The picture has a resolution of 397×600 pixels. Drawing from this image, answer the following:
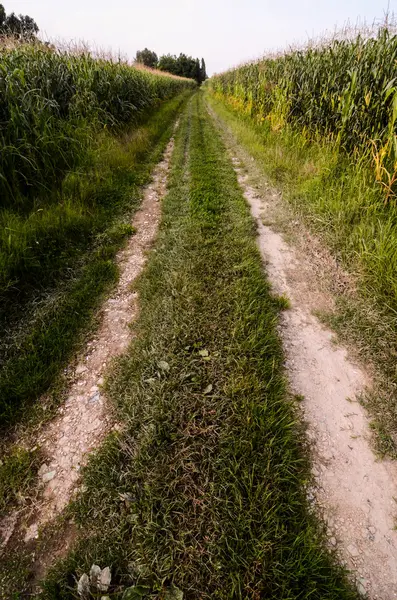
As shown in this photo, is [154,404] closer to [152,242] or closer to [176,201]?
[152,242]

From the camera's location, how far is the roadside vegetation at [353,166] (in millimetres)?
2748

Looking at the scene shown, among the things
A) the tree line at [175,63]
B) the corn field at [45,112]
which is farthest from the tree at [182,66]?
the corn field at [45,112]

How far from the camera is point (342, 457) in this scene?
1.98m

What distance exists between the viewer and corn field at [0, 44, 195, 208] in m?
4.23

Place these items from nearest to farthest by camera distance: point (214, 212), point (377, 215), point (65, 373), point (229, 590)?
1. point (229, 590)
2. point (65, 373)
3. point (377, 215)
4. point (214, 212)

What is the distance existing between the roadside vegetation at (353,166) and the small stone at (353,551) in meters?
0.67

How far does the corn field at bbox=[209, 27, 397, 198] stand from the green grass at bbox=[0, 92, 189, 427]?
397cm

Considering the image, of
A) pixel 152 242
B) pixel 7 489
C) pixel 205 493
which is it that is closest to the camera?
pixel 205 493

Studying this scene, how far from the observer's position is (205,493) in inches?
67.3

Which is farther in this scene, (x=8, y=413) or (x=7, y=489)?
(x=8, y=413)

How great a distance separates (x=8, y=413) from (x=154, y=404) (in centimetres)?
116

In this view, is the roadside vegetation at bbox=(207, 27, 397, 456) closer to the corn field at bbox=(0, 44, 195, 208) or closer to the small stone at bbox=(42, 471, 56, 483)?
the small stone at bbox=(42, 471, 56, 483)

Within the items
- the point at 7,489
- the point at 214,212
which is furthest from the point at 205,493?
the point at 214,212

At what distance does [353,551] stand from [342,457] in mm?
515
